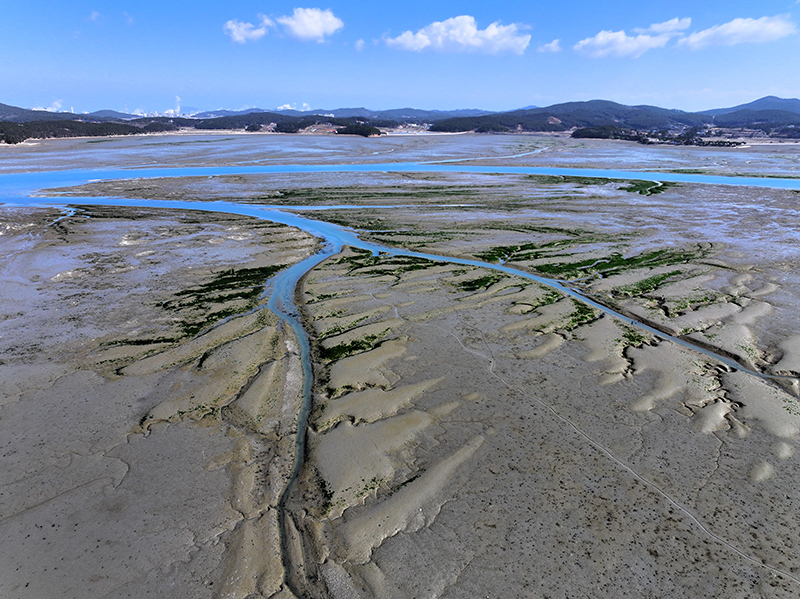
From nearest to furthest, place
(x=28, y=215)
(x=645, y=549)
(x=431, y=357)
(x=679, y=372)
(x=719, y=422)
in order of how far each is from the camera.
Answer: (x=645, y=549) < (x=719, y=422) < (x=679, y=372) < (x=431, y=357) < (x=28, y=215)

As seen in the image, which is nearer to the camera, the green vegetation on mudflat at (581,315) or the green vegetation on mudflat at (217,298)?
the green vegetation on mudflat at (581,315)

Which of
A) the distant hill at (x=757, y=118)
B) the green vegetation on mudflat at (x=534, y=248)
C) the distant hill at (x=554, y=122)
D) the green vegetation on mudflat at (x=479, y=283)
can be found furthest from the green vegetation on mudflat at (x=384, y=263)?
→ the distant hill at (x=757, y=118)

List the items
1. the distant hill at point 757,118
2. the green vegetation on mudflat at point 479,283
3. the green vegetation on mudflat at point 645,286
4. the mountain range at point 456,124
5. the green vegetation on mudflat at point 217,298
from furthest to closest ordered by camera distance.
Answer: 1. the distant hill at point 757,118
2. the mountain range at point 456,124
3. the green vegetation on mudflat at point 479,283
4. the green vegetation on mudflat at point 645,286
5. the green vegetation on mudflat at point 217,298

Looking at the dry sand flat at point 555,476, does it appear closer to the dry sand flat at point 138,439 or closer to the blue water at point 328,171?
the dry sand flat at point 138,439

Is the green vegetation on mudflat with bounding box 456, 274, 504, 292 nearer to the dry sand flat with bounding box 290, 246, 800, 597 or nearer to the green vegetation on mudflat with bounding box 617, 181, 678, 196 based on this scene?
the dry sand flat with bounding box 290, 246, 800, 597

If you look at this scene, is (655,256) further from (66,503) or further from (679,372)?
(66,503)

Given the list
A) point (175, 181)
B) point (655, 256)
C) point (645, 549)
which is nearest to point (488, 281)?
point (655, 256)

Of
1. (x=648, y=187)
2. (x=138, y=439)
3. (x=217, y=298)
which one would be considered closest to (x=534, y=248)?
(x=217, y=298)
